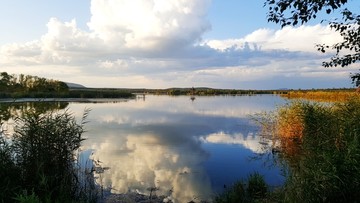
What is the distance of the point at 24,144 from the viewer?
934cm

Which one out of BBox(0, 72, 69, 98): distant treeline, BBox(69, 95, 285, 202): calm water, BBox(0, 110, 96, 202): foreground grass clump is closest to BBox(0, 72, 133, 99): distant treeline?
BBox(0, 72, 69, 98): distant treeline

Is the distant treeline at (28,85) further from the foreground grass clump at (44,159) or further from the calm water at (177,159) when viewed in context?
the foreground grass clump at (44,159)

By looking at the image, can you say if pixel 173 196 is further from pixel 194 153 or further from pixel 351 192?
pixel 194 153

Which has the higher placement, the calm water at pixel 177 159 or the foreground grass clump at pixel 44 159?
the foreground grass clump at pixel 44 159

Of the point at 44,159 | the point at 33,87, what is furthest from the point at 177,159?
the point at 33,87

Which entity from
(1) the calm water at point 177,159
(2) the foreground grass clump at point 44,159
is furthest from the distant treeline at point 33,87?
(2) the foreground grass clump at point 44,159

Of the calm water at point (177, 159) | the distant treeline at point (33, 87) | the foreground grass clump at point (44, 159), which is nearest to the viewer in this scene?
the foreground grass clump at point (44, 159)

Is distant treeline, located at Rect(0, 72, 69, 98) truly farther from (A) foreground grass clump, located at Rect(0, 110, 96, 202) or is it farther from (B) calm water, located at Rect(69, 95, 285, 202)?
(A) foreground grass clump, located at Rect(0, 110, 96, 202)

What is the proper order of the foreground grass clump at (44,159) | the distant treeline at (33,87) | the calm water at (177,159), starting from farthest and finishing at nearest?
the distant treeline at (33,87) → the calm water at (177,159) → the foreground grass clump at (44,159)

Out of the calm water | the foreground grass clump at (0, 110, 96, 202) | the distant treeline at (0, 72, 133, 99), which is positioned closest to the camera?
the foreground grass clump at (0, 110, 96, 202)

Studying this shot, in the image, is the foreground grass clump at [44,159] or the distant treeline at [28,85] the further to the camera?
the distant treeline at [28,85]

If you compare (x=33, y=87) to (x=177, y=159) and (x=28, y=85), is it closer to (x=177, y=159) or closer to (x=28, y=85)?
(x=28, y=85)

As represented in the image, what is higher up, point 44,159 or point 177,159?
point 44,159

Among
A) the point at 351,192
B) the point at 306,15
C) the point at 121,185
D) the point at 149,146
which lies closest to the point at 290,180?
the point at 351,192
